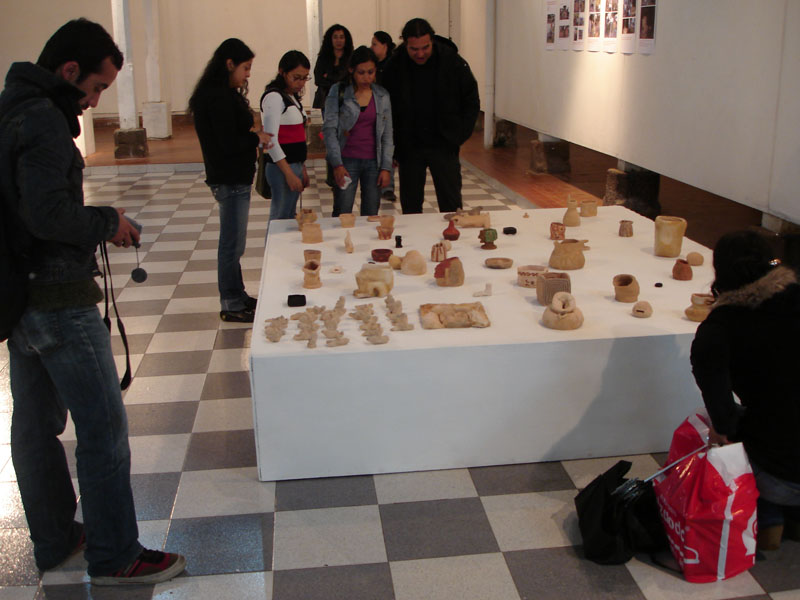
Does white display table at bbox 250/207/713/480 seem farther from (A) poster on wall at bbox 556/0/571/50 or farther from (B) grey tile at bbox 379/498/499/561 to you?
(A) poster on wall at bbox 556/0/571/50

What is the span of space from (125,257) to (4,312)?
502 cm

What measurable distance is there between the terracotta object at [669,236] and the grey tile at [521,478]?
161 centimetres

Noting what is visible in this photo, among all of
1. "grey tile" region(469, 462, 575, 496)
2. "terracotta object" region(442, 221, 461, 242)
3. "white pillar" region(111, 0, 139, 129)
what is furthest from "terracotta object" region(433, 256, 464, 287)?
"white pillar" region(111, 0, 139, 129)

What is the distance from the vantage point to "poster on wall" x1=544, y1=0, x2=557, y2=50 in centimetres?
1045

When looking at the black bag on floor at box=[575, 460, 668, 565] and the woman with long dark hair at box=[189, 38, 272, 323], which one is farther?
the woman with long dark hair at box=[189, 38, 272, 323]

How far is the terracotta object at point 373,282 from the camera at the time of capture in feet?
12.9

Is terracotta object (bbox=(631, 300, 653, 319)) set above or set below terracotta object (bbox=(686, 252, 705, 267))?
below

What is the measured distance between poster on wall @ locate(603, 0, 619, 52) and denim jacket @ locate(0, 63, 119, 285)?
708cm

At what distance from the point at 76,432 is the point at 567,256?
2.59 metres

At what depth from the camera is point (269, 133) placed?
17.2 ft

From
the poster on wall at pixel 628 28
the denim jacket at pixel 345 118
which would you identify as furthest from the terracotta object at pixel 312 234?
the poster on wall at pixel 628 28

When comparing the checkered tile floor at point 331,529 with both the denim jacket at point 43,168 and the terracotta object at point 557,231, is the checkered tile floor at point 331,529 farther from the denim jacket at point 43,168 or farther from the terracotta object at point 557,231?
the terracotta object at point 557,231

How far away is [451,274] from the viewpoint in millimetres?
4043

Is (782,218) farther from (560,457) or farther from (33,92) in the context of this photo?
(33,92)
